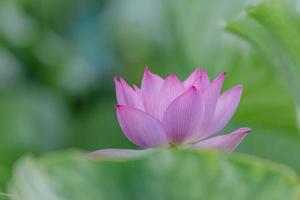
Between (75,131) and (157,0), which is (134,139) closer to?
(75,131)

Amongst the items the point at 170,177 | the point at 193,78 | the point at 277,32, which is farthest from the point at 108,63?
the point at 170,177

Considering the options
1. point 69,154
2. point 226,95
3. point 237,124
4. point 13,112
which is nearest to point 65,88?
point 13,112

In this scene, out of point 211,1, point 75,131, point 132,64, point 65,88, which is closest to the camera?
point 211,1

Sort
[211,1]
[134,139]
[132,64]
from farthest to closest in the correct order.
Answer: [132,64] < [211,1] < [134,139]

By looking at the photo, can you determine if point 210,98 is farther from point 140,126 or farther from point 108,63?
point 108,63

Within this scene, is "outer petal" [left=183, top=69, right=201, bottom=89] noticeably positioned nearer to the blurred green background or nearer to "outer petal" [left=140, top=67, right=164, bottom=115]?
"outer petal" [left=140, top=67, right=164, bottom=115]
